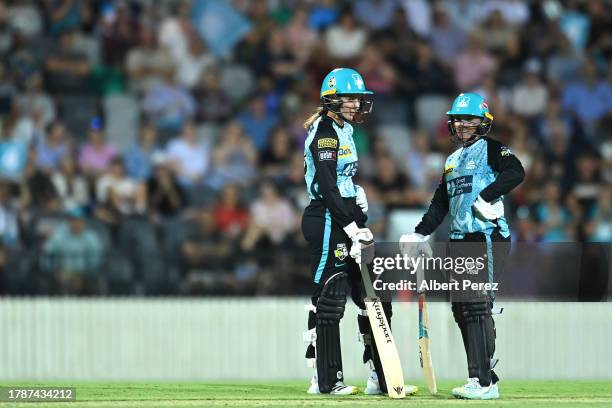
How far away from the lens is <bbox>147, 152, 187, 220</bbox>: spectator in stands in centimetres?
1534

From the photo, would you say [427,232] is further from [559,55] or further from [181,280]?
[559,55]

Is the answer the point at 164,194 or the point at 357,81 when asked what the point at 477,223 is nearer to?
the point at 357,81

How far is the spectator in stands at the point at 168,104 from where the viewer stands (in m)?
16.9

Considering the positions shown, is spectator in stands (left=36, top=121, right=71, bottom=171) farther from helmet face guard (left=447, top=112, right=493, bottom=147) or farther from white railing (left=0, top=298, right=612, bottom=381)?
helmet face guard (left=447, top=112, right=493, bottom=147)

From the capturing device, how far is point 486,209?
374 inches

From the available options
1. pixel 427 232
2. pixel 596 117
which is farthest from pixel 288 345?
pixel 596 117

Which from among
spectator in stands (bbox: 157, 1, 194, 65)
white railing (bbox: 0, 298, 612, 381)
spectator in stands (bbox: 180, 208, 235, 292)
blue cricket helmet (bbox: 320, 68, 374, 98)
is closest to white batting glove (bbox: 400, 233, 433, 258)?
blue cricket helmet (bbox: 320, 68, 374, 98)

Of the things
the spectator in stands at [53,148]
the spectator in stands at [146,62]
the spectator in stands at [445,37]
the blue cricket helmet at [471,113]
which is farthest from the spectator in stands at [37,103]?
the blue cricket helmet at [471,113]

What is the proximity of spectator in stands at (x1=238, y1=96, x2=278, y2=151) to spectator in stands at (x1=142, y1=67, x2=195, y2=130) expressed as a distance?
67 cm

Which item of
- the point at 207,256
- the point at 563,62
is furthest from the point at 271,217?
the point at 563,62

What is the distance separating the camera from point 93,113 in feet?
54.8

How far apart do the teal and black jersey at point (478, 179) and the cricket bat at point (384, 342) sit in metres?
0.68

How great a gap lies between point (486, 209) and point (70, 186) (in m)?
7.00

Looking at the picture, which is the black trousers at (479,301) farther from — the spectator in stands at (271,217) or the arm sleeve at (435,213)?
the spectator in stands at (271,217)
